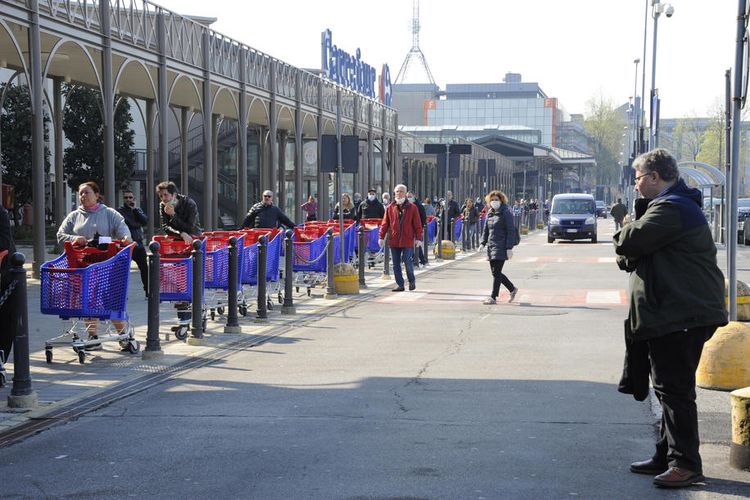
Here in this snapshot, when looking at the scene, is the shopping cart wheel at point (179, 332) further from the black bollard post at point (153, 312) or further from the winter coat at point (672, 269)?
the winter coat at point (672, 269)

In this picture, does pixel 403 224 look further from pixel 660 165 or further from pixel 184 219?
pixel 660 165

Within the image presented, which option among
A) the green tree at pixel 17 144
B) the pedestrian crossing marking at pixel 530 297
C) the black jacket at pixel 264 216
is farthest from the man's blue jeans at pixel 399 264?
the green tree at pixel 17 144

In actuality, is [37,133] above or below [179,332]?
above

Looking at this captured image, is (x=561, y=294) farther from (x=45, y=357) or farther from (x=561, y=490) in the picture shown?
(x=561, y=490)

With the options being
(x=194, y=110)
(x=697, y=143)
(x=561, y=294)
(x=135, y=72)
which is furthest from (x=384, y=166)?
(x=697, y=143)

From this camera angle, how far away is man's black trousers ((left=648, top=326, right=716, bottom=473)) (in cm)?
634

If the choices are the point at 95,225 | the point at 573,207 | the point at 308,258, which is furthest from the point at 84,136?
the point at 95,225

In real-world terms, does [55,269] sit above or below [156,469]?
above

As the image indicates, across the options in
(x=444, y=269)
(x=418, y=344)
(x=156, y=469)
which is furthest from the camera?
(x=444, y=269)

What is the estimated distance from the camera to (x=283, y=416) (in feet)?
27.5

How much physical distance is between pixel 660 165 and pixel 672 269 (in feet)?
1.93

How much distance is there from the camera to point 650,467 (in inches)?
Result: 260

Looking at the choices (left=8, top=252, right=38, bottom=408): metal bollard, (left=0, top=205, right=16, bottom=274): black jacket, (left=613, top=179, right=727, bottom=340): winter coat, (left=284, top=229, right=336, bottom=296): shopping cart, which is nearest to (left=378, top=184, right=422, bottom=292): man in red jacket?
(left=284, top=229, right=336, bottom=296): shopping cart

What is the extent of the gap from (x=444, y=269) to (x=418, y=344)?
15483 mm
